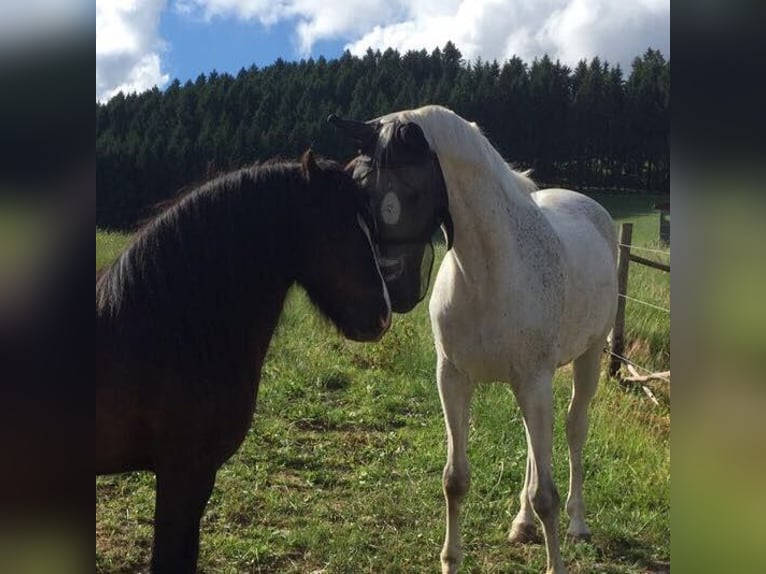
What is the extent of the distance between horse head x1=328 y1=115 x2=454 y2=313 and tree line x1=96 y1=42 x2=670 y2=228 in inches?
159

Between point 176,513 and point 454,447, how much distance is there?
1581 mm

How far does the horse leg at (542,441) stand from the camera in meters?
2.79

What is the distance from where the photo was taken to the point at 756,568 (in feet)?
2.38

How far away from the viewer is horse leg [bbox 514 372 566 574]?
2.79 meters

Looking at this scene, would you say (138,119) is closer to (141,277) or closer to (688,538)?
(141,277)

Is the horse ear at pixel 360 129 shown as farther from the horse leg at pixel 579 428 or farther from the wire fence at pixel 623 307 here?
the wire fence at pixel 623 307

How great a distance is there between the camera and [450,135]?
2578 millimetres


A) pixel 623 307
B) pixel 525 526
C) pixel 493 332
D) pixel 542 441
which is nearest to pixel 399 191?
pixel 493 332

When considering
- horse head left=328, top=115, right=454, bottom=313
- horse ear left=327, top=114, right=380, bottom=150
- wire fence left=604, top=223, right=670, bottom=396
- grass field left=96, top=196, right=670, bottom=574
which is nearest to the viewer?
horse head left=328, top=115, right=454, bottom=313

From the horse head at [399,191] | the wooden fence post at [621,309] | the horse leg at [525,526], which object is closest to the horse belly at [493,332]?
the horse head at [399,191]

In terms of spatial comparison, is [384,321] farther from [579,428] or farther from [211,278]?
[579,428]

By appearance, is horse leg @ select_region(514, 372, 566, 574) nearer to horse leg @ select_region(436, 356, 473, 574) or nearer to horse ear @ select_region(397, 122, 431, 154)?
horse leg @ select_region(436, 356, 473, 574)

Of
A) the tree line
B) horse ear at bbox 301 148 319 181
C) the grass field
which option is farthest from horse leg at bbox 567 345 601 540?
the tree line

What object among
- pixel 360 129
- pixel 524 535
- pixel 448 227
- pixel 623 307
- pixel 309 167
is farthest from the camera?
pixel 623 307
